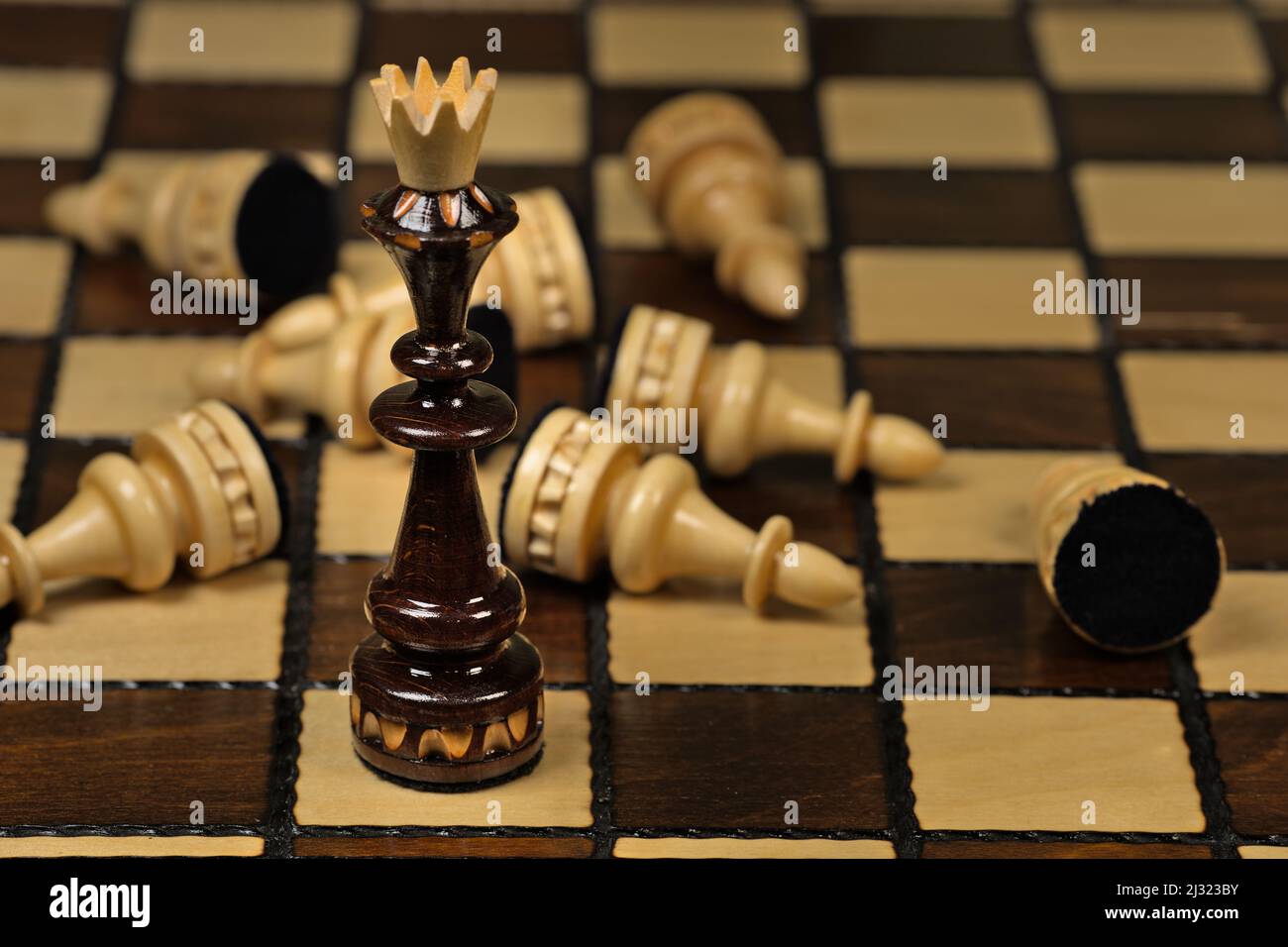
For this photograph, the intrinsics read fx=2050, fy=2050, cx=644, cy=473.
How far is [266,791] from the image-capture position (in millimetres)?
1911

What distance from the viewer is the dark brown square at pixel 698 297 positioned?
2686 millimetres

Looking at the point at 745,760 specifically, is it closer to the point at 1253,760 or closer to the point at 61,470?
the point at 1253,760

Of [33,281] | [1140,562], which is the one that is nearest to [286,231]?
[33,281]

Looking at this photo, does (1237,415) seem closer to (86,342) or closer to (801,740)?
(801,740)

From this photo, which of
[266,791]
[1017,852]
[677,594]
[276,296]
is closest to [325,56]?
[276,296]

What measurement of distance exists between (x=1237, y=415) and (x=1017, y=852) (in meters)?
0.88

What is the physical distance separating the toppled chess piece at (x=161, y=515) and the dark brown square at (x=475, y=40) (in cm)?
117

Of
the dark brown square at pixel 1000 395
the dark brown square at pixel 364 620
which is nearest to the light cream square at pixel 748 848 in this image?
the dark brown square at pixel 364 620

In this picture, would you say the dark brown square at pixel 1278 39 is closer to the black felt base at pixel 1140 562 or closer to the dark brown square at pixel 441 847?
the black felt base at pixel 1140 562

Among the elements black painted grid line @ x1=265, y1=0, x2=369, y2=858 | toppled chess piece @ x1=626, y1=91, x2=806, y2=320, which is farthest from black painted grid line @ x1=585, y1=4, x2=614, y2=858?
black painted grid line @ x1=265, y1=0, x2=369, y2=858

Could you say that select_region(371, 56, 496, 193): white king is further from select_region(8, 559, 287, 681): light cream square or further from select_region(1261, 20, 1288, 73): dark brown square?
select_region(1261, 20, 1288, 73): dark brown square

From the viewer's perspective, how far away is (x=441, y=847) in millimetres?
1849

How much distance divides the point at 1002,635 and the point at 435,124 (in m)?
0.88

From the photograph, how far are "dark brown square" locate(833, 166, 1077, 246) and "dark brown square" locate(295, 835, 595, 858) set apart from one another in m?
1.27
